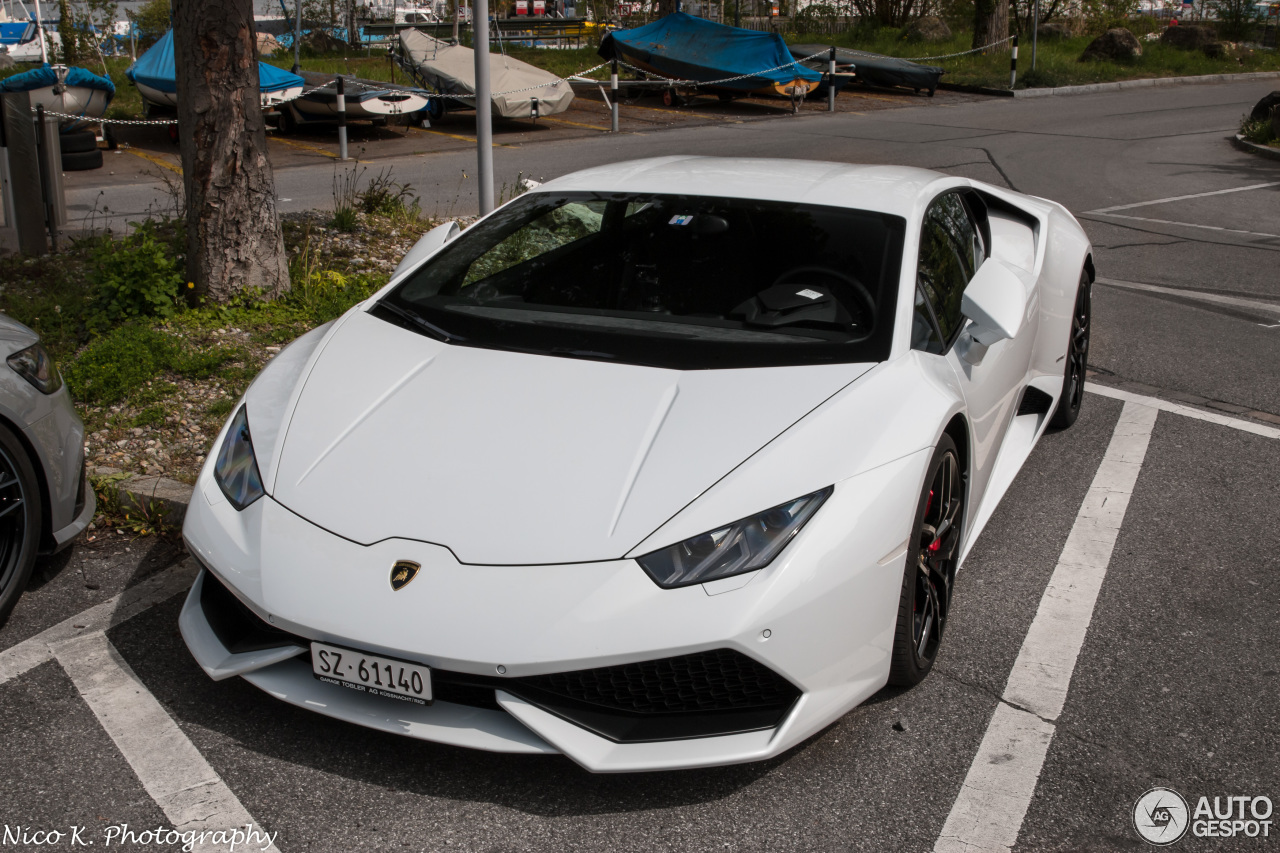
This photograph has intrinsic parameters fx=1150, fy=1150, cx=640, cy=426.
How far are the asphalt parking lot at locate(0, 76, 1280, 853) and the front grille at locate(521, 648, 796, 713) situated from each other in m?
0.29

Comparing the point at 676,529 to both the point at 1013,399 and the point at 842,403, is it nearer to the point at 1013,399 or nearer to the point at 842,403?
the point at 842,403

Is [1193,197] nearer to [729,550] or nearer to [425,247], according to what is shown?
[425,247]

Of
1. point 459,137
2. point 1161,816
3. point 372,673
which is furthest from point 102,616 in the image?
point 459,137

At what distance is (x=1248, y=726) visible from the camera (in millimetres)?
3006

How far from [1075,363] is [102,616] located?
4.14m

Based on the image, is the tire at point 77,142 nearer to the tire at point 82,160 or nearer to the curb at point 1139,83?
the tire at point 82,160

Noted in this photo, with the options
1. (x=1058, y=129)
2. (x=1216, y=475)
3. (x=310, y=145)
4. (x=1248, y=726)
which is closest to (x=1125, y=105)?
(x=1058, y=129)

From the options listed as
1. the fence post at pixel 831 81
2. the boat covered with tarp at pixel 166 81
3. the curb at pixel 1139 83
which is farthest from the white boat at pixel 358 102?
the curb at pixel 1139 83

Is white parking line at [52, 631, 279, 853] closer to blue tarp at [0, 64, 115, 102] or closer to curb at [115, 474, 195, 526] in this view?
curb at [115, 474, 195, 526]

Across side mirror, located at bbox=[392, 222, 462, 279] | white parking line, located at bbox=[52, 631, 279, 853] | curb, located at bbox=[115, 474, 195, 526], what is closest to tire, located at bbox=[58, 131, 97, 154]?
curb, located at bbox=[115, 474, 195, 526]

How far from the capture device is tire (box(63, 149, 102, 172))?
1313cm

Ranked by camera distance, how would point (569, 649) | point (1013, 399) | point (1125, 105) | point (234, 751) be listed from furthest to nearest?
point (1125, 105), point (1013, 399), point (234, 751), point (569, 649)

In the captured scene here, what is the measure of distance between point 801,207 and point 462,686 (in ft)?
6.46

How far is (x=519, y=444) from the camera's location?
116 inches
